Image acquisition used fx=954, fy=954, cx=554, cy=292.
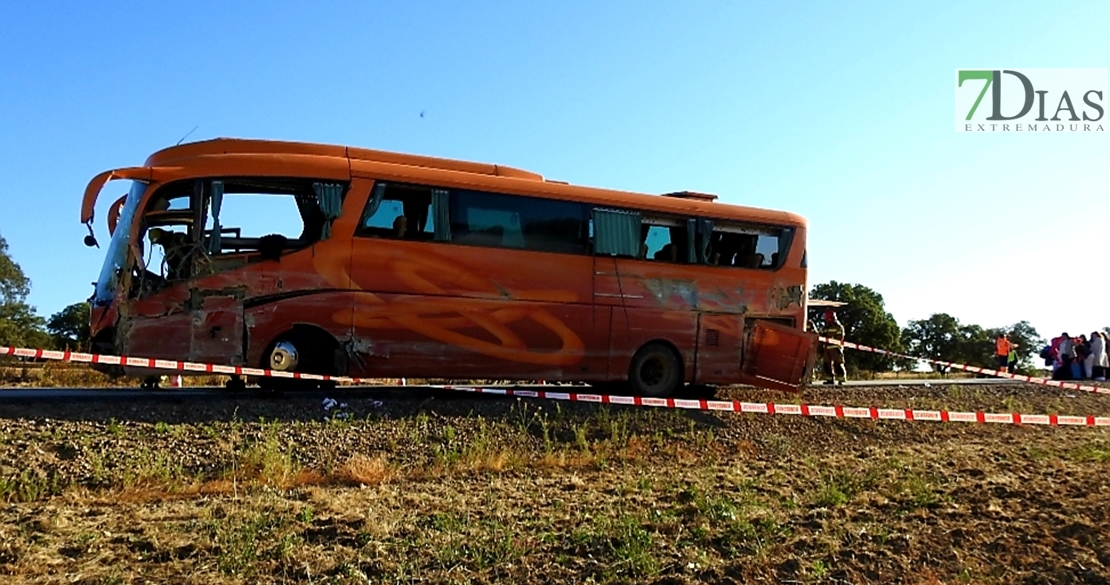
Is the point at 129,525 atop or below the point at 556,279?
below

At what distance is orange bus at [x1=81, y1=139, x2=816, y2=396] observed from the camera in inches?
483

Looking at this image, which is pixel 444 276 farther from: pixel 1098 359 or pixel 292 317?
pixel 1098 359

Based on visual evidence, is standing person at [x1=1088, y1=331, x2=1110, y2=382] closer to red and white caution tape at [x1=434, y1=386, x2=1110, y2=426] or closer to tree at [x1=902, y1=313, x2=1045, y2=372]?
red and white caution tape at [x1=434, y1=386, x2=1110, y2=426]

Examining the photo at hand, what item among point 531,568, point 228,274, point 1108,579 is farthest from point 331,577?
point 228,274

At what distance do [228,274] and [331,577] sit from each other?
685 centimetres

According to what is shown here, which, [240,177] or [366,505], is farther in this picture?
[240,177]

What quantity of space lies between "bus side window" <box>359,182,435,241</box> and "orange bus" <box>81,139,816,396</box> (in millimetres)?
20

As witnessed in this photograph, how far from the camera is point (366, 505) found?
8.18 metres

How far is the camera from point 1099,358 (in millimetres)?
24406

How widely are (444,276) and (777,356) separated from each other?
6007 millimetres

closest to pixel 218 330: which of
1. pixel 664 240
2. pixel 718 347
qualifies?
pixel 664 240

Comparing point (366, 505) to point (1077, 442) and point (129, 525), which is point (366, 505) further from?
point (1077, 442)

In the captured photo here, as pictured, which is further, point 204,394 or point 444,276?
point 444,276

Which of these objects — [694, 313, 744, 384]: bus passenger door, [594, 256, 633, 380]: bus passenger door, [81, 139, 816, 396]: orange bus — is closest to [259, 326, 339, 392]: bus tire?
[81, 139, 816, 396]: orange bus
